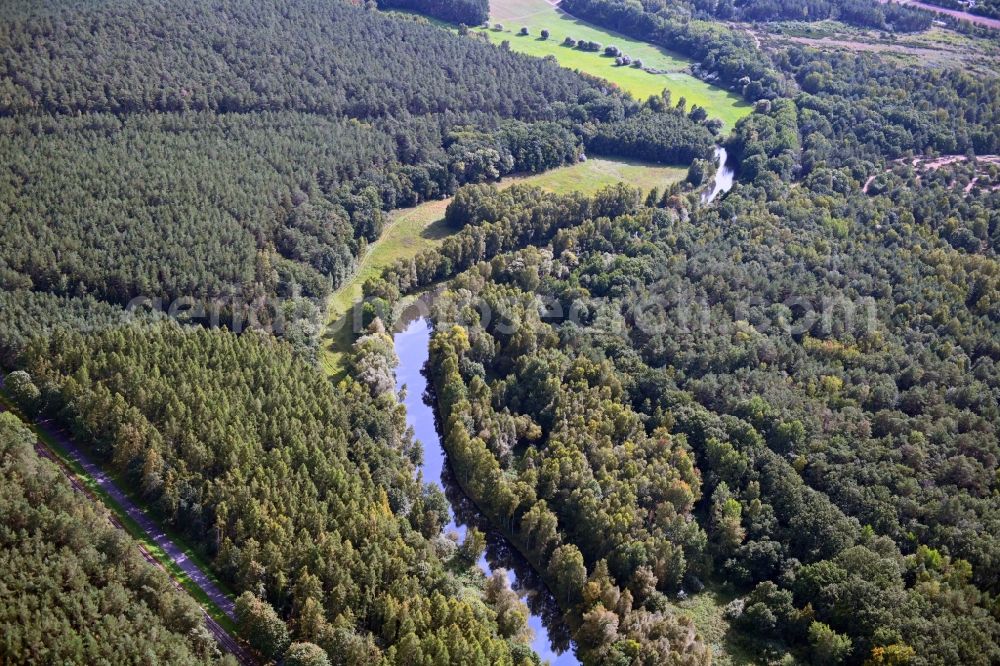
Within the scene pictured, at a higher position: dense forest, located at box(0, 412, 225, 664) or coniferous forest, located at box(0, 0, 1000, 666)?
coniferous forest, located at box(0, 0, 1000, 666)

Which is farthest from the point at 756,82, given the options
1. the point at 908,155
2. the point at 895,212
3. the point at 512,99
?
the point at 895,212

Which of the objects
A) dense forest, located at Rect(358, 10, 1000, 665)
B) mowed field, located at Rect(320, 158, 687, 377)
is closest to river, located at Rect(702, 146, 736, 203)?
mowed field, located at Rect(320, 158, 687, 377)

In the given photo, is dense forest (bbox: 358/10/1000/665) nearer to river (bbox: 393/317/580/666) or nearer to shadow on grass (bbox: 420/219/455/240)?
river (bbox: 393/317/580/666)

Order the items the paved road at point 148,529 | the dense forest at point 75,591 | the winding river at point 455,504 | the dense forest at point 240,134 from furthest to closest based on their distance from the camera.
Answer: the dense forest at point 240,134 < the winding river at point 455,504 < the paved road at point 148,529 < the dense forest at point 75,591

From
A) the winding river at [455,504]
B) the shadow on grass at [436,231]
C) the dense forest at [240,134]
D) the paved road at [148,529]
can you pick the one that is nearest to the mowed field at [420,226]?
the shadow on grass at [436,231]

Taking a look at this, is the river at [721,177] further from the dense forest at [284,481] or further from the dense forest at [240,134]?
the dense forest at [284,481]

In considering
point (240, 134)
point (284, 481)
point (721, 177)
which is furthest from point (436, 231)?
point (284, 481)
